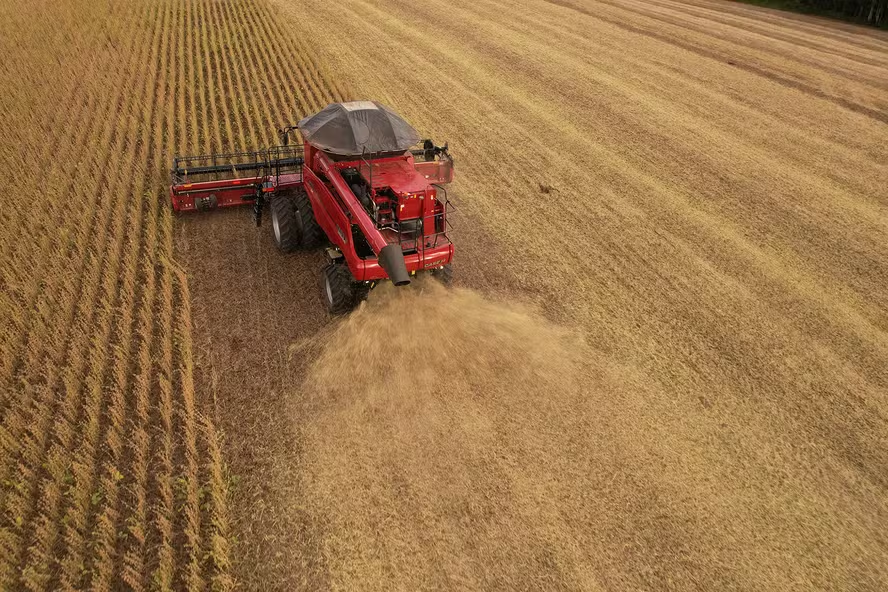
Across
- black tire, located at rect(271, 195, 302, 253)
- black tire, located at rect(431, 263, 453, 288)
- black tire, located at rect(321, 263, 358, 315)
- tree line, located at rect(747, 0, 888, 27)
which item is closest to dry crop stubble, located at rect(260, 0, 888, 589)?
black tire, located at rect(431, 263, 453, 288)

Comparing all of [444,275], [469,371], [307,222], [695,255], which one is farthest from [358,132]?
[695,255]

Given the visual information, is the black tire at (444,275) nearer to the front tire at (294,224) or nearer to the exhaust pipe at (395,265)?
the exhaust pipe at (395,265)

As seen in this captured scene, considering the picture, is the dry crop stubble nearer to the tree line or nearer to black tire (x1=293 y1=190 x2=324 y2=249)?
black tire (x1=293 y1=190 x2=324 y2=249)

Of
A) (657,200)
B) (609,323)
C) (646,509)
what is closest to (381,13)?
(657,200)

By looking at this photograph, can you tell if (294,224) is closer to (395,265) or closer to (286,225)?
(286,225)

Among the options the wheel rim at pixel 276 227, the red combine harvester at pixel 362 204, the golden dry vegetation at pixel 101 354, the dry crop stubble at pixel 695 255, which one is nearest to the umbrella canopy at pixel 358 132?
the red combine harvester at pixel 362 204

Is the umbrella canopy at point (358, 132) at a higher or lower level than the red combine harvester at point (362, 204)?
higher

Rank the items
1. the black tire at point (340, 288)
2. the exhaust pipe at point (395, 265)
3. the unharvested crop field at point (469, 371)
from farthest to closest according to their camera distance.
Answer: the black tire at point (340, 288) → the exhaust pipe at point (395, 265) → the unharvested crop field at point (469, 371)
